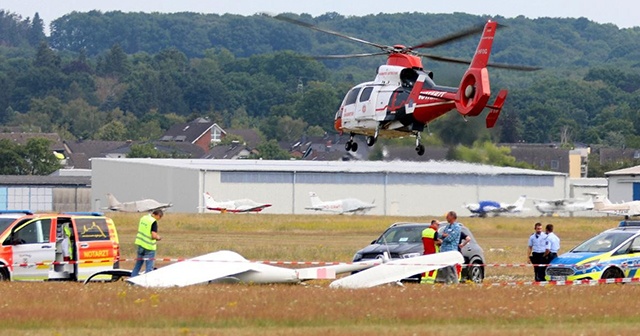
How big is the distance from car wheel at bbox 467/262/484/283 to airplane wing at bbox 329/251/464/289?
3.27m

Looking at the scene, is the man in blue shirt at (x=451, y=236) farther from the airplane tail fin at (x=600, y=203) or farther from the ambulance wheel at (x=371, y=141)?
the airplane tail fin at (x=600, y=203)

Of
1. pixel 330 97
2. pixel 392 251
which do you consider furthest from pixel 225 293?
pixel 330 97

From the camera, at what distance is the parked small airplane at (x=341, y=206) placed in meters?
86.7

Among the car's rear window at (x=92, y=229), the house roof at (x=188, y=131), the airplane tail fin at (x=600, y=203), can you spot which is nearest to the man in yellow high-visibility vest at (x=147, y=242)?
the car's rear window at (x=92, y=229)

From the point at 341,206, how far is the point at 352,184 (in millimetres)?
5059

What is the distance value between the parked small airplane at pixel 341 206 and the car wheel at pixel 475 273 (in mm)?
57059

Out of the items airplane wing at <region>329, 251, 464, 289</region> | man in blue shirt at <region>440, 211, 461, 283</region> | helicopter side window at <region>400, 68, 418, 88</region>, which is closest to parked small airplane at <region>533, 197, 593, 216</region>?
helicopter side window at <region>400, 68, 418, 88</region>

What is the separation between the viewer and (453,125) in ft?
161

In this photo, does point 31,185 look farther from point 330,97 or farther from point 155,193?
point 330,97

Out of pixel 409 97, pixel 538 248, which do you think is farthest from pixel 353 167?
pixel 538 248

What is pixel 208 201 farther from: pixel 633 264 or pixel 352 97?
pixel 633 264

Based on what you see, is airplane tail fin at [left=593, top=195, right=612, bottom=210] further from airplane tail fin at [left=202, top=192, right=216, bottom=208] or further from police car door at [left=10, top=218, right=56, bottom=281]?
police car door at [left=10, top=218, right=56, bottom=281]

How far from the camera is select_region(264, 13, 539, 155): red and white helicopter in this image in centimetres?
3406

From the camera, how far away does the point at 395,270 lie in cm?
2473
